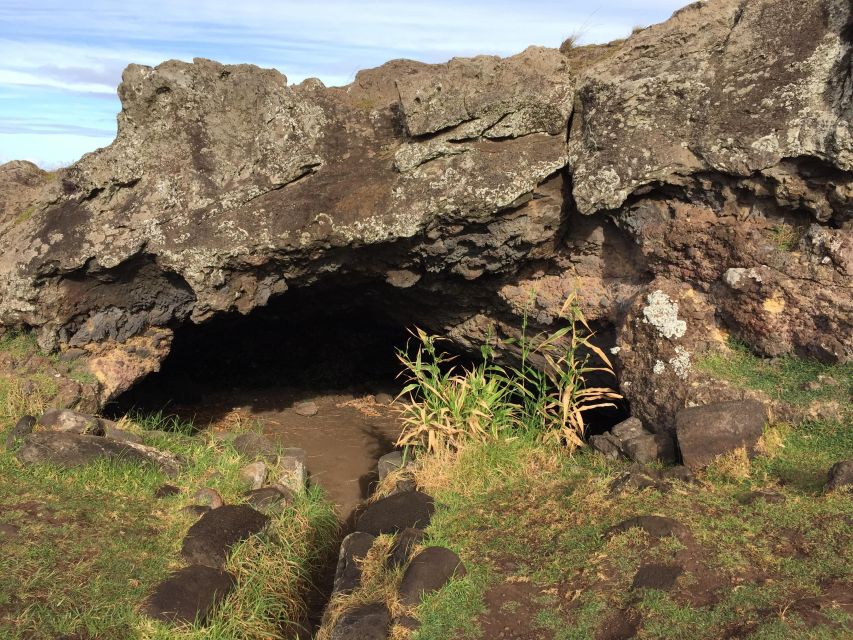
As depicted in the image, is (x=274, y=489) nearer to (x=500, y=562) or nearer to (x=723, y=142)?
(x=500, y=562)

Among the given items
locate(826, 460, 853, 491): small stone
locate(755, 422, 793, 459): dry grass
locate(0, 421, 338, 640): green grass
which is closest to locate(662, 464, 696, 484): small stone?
locate(755, 422, 793, 459): dry grass

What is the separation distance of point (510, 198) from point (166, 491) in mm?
3746

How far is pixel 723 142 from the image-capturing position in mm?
6086

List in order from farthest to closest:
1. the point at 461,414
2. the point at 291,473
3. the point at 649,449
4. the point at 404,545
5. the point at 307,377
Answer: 1. the point at 307,377
2. the point at 291,473
3. the point at 461,414
4. the point at 649,449
5. the point at 404,545

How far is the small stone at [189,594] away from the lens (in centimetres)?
481

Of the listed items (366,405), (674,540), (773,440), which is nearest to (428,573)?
(674,540)

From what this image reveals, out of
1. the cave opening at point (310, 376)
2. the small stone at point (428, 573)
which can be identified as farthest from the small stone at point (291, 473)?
the small stone at point (428, 573)

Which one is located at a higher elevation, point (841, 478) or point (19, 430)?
point (841, 478)

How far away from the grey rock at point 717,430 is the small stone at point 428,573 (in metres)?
1.93

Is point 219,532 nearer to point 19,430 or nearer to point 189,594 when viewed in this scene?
point 189,594

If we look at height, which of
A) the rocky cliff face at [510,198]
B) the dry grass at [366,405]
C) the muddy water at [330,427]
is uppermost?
the rocky cliff face at [510,198]

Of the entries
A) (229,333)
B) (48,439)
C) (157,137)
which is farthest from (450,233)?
(229,333)

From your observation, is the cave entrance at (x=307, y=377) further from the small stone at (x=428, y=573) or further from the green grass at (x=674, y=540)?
the small stone at (x=428, y=573)

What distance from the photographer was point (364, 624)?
4273 mm
